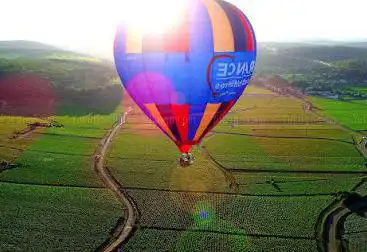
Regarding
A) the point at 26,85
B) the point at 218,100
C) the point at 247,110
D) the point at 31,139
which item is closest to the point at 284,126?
the point at 247,110

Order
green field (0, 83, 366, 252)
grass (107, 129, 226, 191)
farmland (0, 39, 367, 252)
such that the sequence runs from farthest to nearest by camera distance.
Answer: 1. grass (107, 129, 226, 191)
2. farmland (0, 39, 367, 252)
3. green field (0, 83, 366, 252)

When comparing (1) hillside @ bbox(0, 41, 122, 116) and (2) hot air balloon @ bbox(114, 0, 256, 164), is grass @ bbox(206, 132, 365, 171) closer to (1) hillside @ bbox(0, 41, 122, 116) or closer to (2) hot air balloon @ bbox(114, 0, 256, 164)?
(2) hot air balloon @ bbox(114, 0, 256, 164)

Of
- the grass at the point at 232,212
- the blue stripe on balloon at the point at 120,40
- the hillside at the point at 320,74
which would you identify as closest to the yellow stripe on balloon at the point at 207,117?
the blue stripe on balloon at the point at 120,40

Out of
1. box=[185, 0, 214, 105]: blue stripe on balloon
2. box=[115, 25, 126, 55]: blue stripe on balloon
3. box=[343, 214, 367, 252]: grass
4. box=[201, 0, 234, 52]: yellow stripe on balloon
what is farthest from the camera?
box=[343, 214, 367, 252]: grass

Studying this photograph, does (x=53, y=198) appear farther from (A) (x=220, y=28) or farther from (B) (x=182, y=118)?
(A) (x=220, y=28)

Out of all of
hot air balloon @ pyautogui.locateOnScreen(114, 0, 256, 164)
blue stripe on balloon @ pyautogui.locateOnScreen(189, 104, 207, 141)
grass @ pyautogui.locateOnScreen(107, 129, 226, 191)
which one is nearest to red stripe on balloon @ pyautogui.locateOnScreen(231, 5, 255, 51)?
hot air balloon @ pyautogui.locateOnScreen(114, 0, 256, 164)

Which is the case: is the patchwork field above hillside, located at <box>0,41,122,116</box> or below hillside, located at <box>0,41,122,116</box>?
above

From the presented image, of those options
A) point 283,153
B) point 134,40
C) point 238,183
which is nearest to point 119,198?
point 238,183

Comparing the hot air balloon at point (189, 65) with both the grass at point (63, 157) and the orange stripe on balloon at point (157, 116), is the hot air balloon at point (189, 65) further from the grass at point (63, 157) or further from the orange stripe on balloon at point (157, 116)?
the grass at point (63, 157)
